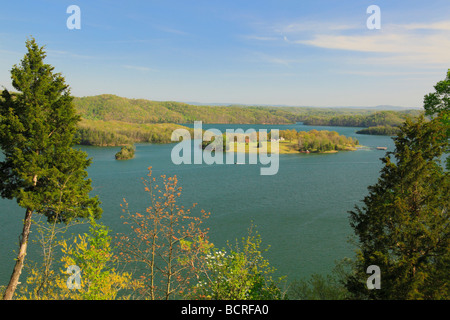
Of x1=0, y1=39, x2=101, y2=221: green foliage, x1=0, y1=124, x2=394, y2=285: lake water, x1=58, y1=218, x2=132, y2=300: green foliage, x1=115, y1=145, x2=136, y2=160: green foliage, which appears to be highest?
x1=0, y1=39, x2=101, y2=221: green foliage

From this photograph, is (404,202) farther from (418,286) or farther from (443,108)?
(443,108)

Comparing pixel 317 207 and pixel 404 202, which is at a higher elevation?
pixel 404 202

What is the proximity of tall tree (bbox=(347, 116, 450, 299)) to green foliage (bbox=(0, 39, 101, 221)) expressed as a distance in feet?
33.0

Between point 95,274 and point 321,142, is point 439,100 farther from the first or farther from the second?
point 321,142

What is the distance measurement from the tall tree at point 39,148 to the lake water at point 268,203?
8.24 ft

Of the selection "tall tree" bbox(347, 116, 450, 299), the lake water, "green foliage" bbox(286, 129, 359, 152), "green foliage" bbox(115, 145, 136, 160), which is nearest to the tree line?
"tall tree" bbox(347, 116, 450, 299)

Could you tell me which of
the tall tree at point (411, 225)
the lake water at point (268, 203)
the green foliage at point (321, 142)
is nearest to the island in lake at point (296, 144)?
the green foliage at point (321, 142)

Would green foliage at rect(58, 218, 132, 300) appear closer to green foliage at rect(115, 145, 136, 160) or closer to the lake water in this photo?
the lake water

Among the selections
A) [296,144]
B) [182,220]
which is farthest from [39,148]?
[296,144]

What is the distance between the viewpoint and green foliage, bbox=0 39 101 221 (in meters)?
11.5

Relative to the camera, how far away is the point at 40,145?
39.3 ft

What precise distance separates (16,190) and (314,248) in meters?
18.6
